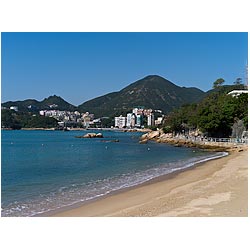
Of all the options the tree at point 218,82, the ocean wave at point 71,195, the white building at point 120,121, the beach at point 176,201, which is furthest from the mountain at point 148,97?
the beach at point 176,201

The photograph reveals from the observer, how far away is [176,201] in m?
6.82

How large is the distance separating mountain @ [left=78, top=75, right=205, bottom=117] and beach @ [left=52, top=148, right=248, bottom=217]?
94872mm

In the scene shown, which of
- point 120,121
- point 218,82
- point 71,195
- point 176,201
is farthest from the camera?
point 120,121

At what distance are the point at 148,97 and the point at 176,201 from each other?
109516 millimetres

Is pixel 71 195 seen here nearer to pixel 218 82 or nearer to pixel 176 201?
pixel 176 201

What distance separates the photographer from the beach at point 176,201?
5.65 m

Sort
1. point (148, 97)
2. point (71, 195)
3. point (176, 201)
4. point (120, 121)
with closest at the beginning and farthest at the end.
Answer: point (176, 201)
point (71, 195)
point (120, 121)
point (148, 97)

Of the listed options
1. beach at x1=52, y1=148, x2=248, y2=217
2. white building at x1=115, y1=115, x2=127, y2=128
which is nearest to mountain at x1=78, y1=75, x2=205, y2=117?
white building at x1=115, y1=115, x2=127, y2=128

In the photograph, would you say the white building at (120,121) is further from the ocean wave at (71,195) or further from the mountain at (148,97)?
the ocean wave at (71,195)

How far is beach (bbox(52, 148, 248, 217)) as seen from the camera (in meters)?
5.65

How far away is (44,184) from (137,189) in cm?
301

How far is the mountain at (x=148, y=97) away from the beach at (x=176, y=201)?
94.9 m

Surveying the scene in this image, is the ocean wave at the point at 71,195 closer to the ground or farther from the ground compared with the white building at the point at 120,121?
closer to the ground

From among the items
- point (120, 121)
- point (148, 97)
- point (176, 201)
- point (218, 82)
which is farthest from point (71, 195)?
point (148, 97)
